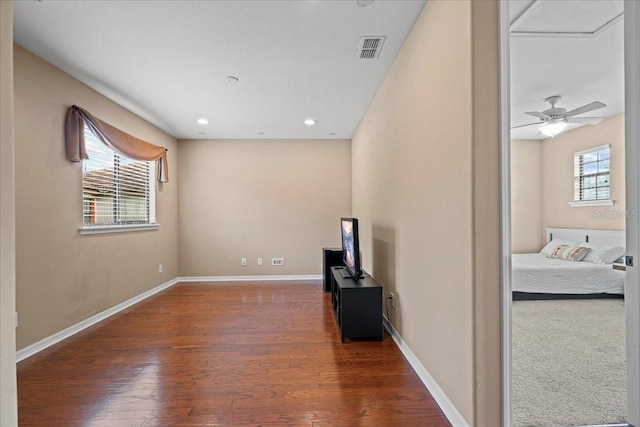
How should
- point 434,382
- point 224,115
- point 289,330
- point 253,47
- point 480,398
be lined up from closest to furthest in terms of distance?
1. point 480,398
2. point 434,382
3. point 253,47
4. point 289,330
5. point 224,115

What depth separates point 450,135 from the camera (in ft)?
5.91

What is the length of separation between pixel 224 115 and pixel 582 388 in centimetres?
463

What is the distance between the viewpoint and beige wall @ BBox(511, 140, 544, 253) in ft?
18.4

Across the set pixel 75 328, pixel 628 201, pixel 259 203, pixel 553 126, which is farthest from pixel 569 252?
pixel 75 328

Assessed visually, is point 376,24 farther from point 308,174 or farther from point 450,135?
point 308,174

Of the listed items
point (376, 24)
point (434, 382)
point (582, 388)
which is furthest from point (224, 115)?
point (582, 388)

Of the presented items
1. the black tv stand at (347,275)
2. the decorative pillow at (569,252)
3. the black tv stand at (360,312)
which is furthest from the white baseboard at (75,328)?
the decorative pillow at (569,252)

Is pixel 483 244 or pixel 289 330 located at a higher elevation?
pixel 483 244

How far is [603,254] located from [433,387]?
376 cm

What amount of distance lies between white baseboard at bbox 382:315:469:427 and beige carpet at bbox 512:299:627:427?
330 mm

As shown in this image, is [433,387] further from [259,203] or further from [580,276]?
[259,203]

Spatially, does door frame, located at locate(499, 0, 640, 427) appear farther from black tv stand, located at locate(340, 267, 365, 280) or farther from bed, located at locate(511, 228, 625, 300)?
bed, located at locate(511, 228, 625, 300)

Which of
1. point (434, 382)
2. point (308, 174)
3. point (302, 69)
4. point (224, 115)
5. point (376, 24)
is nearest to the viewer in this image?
point (434, 382)

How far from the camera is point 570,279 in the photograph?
417 cm
